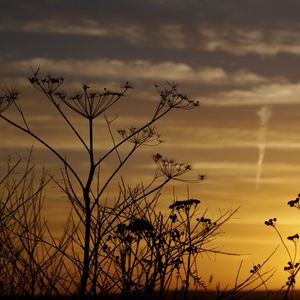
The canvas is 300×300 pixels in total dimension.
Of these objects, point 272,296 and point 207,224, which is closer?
point 207,224

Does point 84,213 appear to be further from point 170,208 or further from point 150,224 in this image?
point 170,208

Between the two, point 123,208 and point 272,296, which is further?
point 272,296

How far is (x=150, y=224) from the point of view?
11812 mm

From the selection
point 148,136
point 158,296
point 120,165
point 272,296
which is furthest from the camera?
point 272,296

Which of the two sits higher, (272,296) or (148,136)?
(148,136)

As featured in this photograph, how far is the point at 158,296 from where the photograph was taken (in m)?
11.1

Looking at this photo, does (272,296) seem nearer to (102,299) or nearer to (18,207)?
Answer: (102,299)

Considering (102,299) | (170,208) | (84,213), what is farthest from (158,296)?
(170,208)

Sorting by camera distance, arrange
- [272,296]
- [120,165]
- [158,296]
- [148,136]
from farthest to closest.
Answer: [272,296]
[148,136]
[120,165]
[158,296]

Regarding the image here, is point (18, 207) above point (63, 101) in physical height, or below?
below

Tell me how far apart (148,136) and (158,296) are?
261 centimetres

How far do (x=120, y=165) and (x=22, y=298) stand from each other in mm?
2262

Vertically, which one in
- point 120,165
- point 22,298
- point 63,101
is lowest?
point 22,298

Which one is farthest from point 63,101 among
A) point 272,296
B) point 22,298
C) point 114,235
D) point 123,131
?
point 272,296
